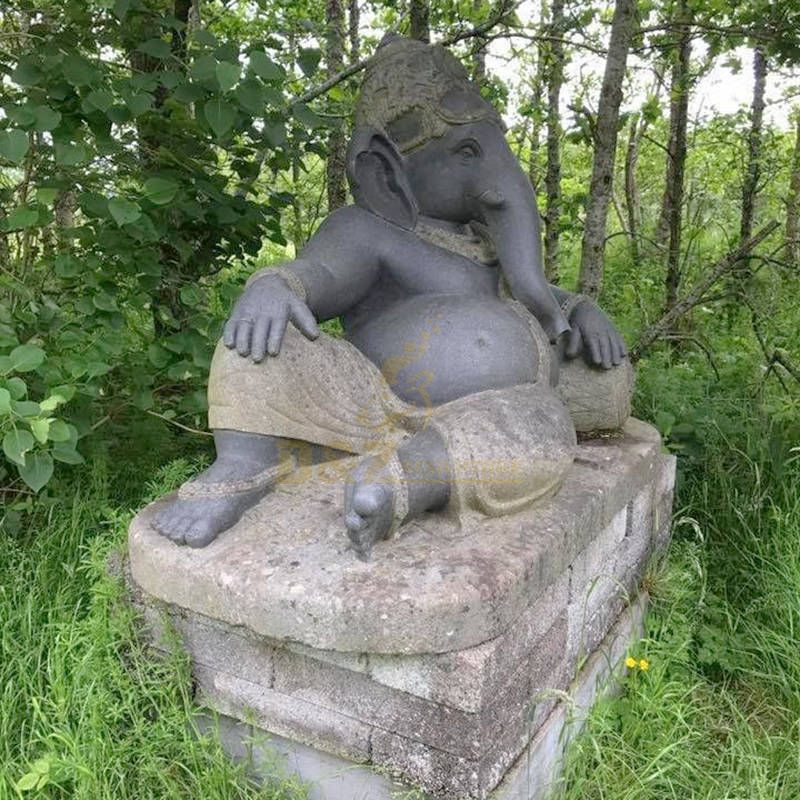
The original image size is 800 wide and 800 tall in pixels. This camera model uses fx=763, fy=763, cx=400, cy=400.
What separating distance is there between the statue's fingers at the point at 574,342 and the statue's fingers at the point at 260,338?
113 cm

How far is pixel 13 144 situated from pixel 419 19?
2401 millimetres

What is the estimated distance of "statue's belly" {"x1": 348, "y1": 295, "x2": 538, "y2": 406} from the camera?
205cm

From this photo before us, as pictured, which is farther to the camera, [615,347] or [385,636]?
[615,347]

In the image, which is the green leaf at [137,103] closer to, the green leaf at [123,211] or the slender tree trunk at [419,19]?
the green leaf at [123,211]

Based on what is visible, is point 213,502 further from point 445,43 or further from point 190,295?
point 445,43

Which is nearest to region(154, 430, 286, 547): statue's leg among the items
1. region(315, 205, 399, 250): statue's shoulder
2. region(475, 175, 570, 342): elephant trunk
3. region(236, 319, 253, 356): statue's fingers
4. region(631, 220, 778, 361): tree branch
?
region(236, 319, 253, 356): statue's fingers

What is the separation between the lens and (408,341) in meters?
2.09

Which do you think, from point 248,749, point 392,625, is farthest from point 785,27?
point 248,749

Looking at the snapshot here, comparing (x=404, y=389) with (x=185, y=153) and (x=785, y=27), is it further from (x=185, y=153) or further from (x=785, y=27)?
(x=785, y=27)

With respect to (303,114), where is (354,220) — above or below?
below

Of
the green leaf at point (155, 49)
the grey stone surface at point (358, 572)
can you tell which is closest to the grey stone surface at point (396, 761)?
the grey stone surface at point (358, 572)

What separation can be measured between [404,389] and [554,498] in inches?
19.7

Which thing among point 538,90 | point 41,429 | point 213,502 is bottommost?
point 213,502

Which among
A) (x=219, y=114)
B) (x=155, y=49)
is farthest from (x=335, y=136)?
(x=219, y=114)
